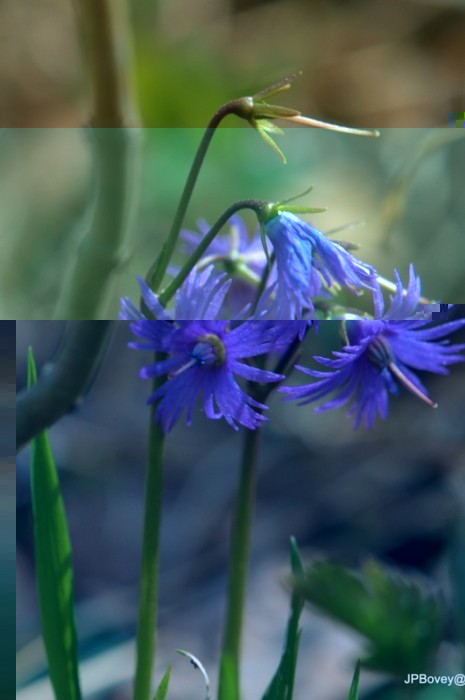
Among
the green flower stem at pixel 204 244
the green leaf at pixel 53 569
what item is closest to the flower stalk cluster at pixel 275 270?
the green flower stem at pixel 204 244

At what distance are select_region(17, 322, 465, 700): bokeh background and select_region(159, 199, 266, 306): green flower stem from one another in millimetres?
117

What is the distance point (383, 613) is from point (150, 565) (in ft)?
0.46

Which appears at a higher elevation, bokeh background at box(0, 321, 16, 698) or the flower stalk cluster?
the flower stalk cluster

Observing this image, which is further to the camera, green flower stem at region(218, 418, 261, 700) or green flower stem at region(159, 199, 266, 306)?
green flower stem at region(218, 418, 261, 700)

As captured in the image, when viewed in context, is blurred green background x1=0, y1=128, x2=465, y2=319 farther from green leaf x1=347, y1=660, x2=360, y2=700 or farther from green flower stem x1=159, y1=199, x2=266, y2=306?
green leaf x1=347, y1=660, x2=360, y2=700

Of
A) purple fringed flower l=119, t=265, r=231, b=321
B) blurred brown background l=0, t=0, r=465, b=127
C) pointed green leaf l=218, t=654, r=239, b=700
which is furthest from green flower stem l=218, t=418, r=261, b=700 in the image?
blurred brown background l=0, t=0, r=465, b=127

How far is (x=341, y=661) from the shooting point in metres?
0.86

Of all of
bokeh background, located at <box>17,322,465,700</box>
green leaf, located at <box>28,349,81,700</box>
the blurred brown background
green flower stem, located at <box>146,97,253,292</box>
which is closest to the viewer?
green flower stem, located at <box>146,97,253,292</box>

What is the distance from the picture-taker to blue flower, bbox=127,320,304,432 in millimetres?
486

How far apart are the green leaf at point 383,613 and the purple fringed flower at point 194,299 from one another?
170 millimetres

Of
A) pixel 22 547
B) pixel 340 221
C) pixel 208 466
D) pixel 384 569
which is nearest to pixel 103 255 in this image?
pixel 340 221

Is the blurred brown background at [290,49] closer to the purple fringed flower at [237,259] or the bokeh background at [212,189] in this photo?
the bokeh background at [212,189]

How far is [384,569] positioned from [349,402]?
0.41 feet

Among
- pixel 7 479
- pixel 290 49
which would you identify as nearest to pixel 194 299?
pixel 7 479
